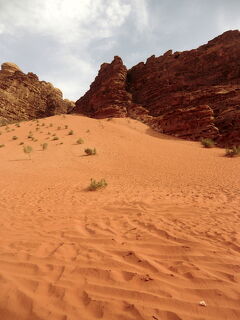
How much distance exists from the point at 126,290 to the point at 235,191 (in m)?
5.40

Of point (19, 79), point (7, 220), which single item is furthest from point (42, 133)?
point (19, 79)

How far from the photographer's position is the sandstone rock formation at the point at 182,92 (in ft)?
61.9

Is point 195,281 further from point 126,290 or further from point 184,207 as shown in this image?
point 184,207

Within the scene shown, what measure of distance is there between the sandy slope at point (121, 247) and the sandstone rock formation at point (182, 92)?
34.9ft

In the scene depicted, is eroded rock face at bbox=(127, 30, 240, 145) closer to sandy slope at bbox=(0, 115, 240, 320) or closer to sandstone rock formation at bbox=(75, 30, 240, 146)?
sandstone rock formation at bbox=(75, 30, 240, 146)

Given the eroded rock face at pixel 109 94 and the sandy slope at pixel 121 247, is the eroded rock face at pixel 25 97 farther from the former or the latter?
the sandy slope at pixel 121 247

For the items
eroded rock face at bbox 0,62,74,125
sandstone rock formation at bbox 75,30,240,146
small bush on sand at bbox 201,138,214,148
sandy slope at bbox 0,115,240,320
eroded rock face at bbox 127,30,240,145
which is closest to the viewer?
sandy slope at bbox 0,115,240,320

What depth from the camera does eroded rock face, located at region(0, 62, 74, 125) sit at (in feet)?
123

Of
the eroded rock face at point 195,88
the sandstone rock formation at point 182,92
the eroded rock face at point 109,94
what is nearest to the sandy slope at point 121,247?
the eroded rock face at point 195,88

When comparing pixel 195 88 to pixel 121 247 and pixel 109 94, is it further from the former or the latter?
pixel 121 247

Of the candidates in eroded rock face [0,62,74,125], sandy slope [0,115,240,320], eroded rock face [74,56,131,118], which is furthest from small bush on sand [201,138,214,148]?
eroded rock face [0,62,74,125]

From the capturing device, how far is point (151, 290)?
2.46m

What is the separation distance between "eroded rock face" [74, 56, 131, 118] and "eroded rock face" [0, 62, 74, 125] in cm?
1117

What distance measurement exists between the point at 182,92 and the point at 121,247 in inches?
923
